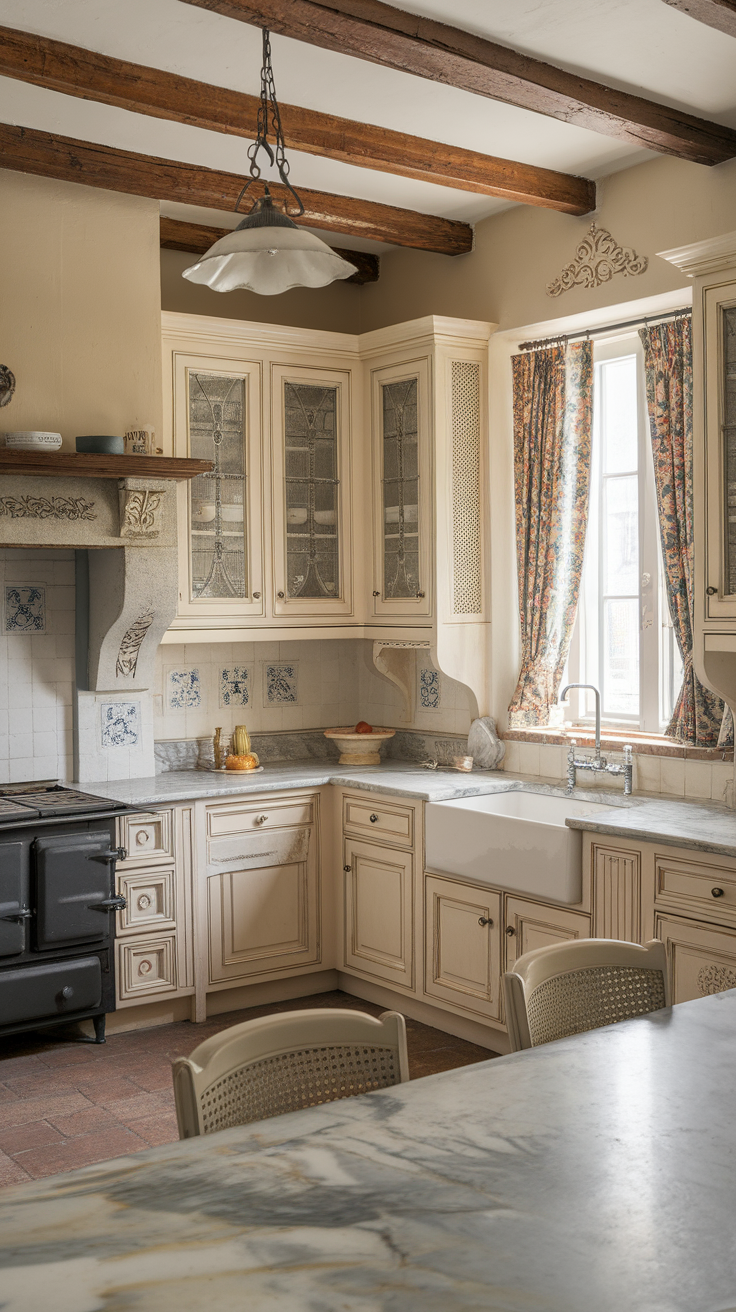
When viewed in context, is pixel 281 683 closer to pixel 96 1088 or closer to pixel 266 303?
pixel 266 303

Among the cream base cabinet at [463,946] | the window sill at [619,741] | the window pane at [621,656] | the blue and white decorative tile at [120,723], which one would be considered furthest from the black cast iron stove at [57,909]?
the window pane at [621,656]

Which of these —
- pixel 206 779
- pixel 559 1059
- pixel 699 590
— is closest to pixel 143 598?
pixel 206 779

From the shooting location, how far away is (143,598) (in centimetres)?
430

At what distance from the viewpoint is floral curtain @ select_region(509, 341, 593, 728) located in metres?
4.50

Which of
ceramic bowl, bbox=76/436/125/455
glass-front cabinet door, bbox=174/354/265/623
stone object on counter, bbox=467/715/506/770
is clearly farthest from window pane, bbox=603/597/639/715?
ceramic bowl, bbox=76/436/125/455

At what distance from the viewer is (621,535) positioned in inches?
176

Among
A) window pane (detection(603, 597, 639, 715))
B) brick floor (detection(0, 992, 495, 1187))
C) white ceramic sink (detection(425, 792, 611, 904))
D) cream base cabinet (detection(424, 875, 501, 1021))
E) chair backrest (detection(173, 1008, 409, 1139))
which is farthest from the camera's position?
window pane (detection(603, 597, 639, 715))

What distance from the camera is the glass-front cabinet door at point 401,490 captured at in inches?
186

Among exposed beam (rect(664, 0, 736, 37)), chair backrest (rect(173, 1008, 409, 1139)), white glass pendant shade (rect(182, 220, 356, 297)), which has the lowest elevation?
chair backrest (rect(173, 1008, 409, 1139))

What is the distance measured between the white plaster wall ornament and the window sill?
166 centimetres

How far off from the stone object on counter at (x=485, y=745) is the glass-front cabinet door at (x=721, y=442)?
1.40 m

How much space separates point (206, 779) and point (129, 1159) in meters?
3.16

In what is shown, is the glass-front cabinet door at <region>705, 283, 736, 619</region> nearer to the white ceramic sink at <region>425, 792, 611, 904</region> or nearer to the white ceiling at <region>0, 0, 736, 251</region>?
the white ceiling at <region>0, 0, 736, 251</region>

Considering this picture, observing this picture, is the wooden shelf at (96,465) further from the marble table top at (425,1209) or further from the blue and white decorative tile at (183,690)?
the marble table top at (425,1209)
